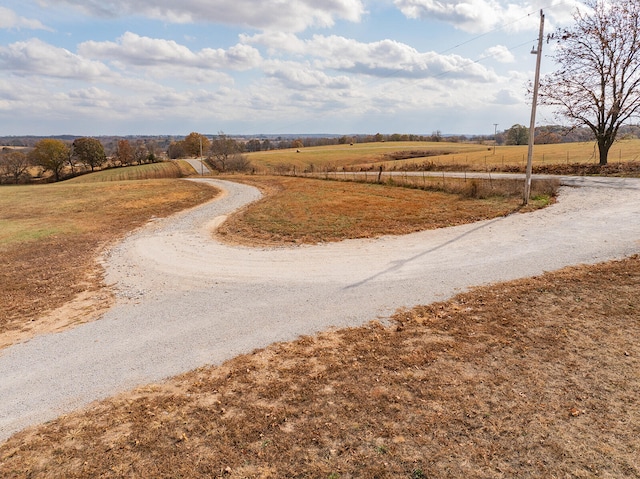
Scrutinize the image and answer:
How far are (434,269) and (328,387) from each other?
5710mm

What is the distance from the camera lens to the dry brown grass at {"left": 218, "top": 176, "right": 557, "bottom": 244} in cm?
1444

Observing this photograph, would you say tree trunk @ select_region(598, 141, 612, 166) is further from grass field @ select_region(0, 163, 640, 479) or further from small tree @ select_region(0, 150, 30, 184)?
small tree @ select_region(0, 150, 30, 184)

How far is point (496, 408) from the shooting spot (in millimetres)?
4766

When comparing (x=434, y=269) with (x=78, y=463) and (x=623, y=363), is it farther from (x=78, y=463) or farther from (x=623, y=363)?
(x=78, y=463)

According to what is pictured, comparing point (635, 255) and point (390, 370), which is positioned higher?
point (635, 255)

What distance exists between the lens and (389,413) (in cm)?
475

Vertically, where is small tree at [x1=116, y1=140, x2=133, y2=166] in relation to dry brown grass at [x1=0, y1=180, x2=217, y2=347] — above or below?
above

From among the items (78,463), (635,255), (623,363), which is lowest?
(78,463)

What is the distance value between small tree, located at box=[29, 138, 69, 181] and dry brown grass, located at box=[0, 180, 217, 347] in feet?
179

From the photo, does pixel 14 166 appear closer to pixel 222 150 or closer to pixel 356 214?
pixel 222 150

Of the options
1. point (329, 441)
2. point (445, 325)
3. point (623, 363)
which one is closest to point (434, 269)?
point (445, 325)

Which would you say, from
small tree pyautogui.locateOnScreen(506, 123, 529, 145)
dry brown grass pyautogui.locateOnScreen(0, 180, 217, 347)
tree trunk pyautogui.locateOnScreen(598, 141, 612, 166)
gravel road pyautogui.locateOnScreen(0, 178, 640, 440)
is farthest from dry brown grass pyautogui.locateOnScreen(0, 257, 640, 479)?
small tree pyautogui.locateOnScreen(506, 123, 529, 145)

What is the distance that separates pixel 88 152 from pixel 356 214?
80.8 m

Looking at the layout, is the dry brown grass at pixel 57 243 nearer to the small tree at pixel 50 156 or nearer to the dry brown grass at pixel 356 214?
the dry brown grass at pixel 356 214
